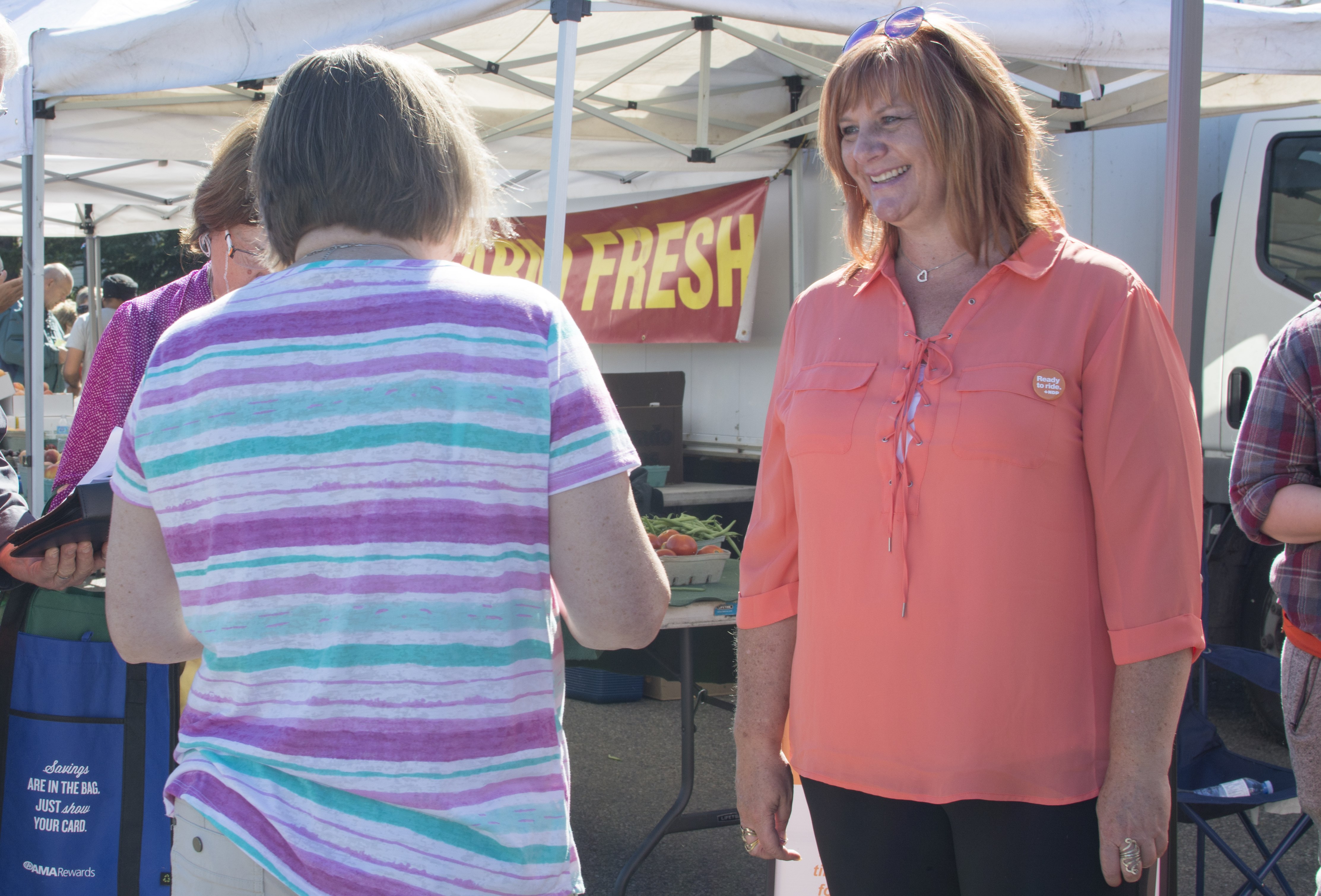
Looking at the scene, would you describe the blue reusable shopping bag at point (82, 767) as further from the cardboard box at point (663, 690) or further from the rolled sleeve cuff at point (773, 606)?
the cardboard box at point (663, 690)

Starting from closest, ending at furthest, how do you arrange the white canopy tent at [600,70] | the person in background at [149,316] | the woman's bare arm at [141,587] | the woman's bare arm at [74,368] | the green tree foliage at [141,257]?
the woman's bare arm at [141,587] → the person in background at [149,316] → the white canopy tent at [600,70] → the woman's bare arm at [74,368] → the green tree foliage at [141,257]

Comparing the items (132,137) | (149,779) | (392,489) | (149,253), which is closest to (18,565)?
(149,779)

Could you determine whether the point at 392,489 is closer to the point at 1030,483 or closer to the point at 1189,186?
the point at 1030,483

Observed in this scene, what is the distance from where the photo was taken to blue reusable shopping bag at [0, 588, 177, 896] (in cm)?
216

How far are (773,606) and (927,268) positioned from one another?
0.51m

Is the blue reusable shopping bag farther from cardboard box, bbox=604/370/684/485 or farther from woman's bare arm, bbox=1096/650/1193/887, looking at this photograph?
cardboard box, bbox=604/370/684/485

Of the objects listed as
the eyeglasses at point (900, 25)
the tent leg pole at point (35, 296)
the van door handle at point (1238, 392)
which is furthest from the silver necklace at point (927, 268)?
the tent leg pole at point (35, 296)

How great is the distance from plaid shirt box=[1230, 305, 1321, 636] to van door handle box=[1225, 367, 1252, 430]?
2.68 metres

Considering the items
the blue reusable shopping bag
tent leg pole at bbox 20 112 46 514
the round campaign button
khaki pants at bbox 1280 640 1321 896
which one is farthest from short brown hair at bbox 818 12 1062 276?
tent leg pole at bbox 20 112 46 514

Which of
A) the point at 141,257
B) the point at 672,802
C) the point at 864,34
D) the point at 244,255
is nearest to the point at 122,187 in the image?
the point at 672,802

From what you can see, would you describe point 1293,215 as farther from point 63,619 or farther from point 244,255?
point 63,619

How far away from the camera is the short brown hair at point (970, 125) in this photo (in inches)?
53.6

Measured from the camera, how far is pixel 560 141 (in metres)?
3.00

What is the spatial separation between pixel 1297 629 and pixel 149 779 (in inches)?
83.9
